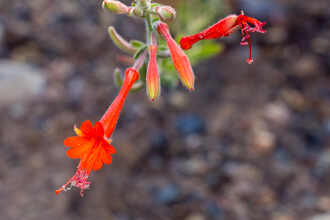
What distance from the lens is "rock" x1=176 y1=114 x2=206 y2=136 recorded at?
4238 mm

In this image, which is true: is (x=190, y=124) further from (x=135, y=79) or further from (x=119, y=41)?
(x=135, y=79)

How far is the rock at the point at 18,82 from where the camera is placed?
436 cm

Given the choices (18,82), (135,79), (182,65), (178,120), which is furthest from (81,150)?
(18,82)

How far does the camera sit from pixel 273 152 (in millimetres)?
4102

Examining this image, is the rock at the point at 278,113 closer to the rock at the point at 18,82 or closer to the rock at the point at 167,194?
the rock at the point at 167,194

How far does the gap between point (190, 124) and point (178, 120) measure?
151 millimetres

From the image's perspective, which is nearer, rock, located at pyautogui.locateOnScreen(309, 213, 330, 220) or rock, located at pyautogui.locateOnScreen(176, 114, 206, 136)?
rock, located at pyautogui.locateOnScreen(309, 213, 330, 220)

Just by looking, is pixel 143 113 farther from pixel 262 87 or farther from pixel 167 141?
pixel 262 87

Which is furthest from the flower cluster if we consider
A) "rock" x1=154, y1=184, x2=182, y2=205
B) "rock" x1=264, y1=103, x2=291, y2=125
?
"rock" x1=264, y1=103, x2=291, y2=125

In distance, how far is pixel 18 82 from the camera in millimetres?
4402

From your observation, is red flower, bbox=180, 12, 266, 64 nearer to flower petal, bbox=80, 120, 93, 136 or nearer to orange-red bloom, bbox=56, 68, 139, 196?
orange-red bloom, bbox=56, 68, 139, 196

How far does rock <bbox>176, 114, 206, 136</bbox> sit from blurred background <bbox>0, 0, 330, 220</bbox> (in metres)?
0.01

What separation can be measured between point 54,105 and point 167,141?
4.71ft

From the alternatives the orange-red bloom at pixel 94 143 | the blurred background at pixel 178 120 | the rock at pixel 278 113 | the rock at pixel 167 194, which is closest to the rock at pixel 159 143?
the blurred background at pixel 178 120
